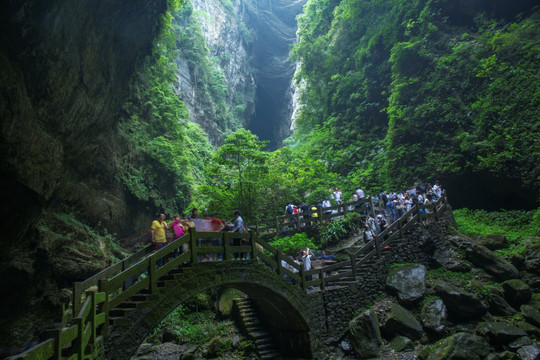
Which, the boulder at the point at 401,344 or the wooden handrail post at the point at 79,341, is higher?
the wooden handrail post at the point at 79,341

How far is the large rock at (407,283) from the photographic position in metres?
10.9

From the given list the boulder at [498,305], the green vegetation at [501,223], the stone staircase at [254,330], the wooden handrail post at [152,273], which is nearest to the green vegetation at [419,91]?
the green vegetation at [501,223]

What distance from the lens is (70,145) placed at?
10.7 m

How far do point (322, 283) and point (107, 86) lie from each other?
1126cm

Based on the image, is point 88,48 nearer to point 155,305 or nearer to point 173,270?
point 173,270

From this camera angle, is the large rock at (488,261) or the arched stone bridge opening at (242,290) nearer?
the arched stone bridge opening at (242,290)

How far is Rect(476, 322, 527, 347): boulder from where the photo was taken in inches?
333

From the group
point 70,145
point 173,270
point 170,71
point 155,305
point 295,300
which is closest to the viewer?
point 155,305

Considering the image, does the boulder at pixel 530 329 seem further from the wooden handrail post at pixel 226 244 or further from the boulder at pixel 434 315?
the wooden handrail post at pixel 226 244

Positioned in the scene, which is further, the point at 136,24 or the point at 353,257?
the point at 136,24

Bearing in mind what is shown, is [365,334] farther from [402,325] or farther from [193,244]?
[193,244]

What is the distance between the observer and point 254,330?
479 inches

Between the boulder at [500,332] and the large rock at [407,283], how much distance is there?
2114 mm

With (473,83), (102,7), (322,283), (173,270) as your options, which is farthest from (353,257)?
(473,83)
